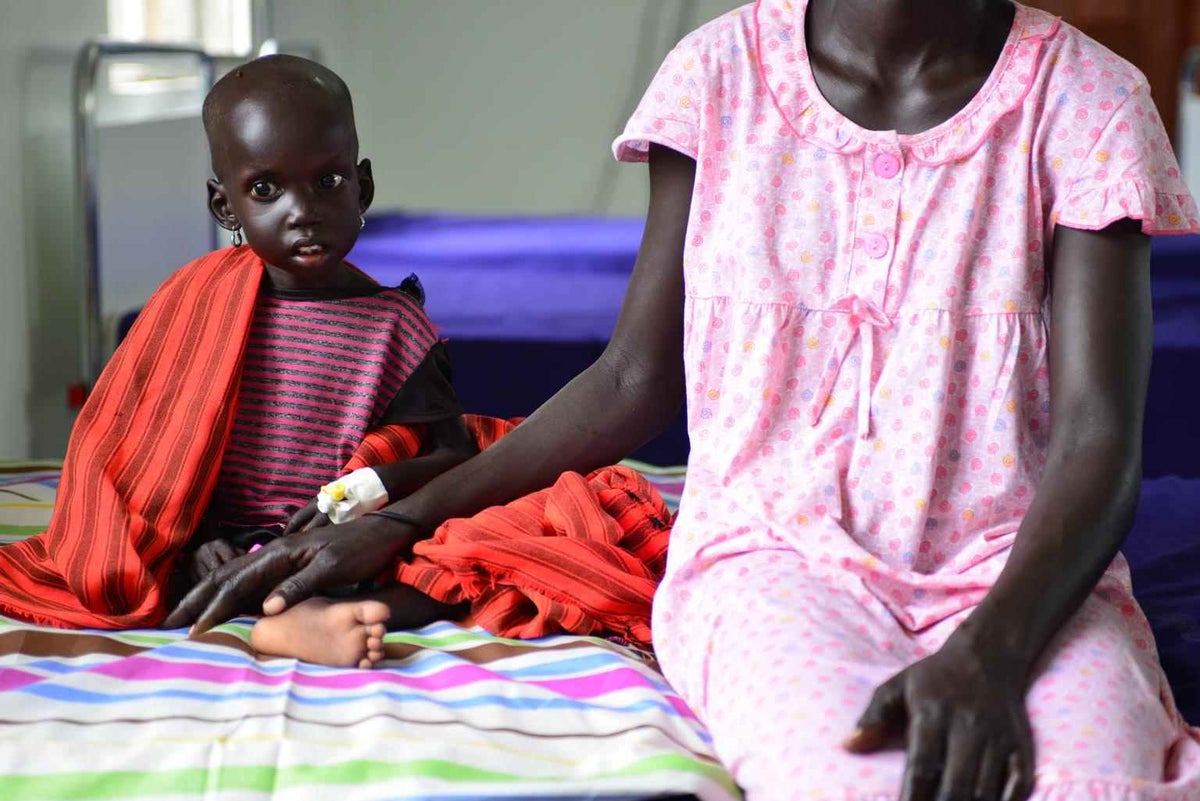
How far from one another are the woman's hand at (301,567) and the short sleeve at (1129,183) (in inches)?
28.3

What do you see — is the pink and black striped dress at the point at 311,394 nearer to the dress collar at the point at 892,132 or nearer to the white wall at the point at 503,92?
the dress collar at the point at 892,132

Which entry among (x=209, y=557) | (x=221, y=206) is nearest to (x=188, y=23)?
(x=221, y=206)

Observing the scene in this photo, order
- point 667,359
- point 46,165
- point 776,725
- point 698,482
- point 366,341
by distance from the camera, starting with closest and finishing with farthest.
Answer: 1. point 776,725
2. point 698,482
3. point 667,359
4. point 366,341
5. point 46,165

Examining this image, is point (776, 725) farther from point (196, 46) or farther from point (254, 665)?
point (196, 46)

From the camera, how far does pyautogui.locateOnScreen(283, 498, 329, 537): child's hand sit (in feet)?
5.09

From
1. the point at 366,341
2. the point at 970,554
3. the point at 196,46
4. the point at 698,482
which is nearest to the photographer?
the point at 970,554

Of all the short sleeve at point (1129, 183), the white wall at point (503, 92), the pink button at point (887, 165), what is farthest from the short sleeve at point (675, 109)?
the white wall at point (503, 92)

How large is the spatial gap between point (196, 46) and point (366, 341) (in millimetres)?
2054

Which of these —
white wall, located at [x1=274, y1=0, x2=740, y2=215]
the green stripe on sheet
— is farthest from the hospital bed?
white wall, located at [x1=274, y1=0, x2=740, y2=215]

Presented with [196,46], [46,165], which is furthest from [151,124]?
[46,165]

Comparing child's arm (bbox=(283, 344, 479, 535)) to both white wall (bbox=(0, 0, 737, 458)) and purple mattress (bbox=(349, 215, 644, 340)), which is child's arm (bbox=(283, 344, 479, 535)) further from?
white wall (bbox=(0, 0, 737, 458))

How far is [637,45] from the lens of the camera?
5820 mm

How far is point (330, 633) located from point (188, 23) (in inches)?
125

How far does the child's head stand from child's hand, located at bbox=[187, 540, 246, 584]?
0.33 metres
